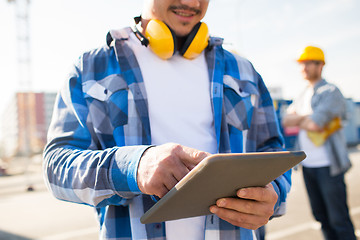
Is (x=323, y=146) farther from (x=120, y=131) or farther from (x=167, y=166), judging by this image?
(x=167, y=166)

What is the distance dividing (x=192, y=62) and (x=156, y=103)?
0.96ft

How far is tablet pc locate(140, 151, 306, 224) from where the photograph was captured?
64cm

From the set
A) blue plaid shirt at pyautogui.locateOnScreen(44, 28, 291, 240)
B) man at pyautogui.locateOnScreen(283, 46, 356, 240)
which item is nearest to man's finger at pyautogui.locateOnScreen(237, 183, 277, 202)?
blue plaid shirt at pyautogui.locateOnScreen(44, 28, 291, 240)

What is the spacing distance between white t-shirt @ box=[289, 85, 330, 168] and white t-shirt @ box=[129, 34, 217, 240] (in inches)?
70.9

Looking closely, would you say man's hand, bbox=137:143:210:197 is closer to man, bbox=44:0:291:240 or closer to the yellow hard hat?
man, bbox=44:0:291:240

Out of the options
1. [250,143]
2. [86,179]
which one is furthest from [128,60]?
[250,143]

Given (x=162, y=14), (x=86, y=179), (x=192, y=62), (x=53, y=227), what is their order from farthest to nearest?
(x=53, y=227)
(x=192, y=62)
(x=162, y=14)
(x=86, y=179)

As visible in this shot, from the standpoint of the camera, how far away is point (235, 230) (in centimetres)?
117

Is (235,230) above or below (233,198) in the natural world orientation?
below

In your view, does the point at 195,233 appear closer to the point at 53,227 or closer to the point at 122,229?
the point at 122,229

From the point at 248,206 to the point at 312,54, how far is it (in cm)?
274

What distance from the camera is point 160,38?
1.24 meters

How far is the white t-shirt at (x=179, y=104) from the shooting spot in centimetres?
124

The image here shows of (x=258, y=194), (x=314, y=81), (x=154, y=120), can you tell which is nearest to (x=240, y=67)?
(x=154, y=120)
